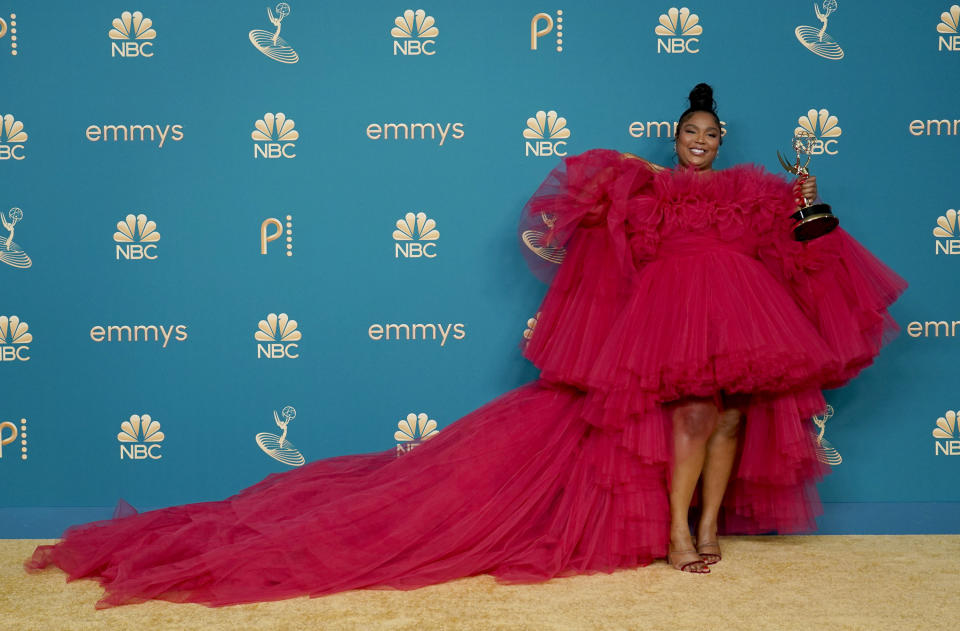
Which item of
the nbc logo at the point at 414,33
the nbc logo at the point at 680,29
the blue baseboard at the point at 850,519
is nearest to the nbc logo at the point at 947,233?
the blue baseboard at the point at 850,519

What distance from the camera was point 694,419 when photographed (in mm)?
2434

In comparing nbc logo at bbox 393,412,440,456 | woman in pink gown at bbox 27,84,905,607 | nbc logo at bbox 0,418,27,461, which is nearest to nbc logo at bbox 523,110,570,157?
woman in pink gown at bbox 27,84,905,607

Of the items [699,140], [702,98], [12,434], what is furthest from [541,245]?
[12,434]

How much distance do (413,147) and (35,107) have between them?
A: 132 cm

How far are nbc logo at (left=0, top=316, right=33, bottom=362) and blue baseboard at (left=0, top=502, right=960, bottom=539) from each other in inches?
20.7

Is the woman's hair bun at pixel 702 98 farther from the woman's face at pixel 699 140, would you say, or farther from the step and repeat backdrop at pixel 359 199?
the step and repeat backdrop at pixel 359 199

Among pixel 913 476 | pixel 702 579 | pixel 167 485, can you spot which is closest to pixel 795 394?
pixel 702 579

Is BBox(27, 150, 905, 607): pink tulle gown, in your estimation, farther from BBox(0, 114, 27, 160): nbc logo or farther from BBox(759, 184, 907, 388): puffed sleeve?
BBox(0, 114, 27, 160): nbc logo

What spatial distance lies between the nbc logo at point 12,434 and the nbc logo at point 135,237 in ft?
2.21

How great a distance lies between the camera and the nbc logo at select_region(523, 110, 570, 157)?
2934 mm

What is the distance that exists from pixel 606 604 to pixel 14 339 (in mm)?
2184

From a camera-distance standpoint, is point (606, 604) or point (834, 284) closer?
point (606, 604)

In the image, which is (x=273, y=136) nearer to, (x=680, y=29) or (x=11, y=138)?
(x=11, y=138)

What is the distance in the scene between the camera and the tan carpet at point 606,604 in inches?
79.0
